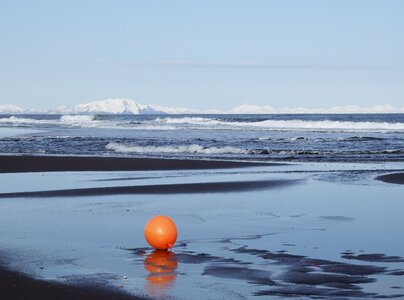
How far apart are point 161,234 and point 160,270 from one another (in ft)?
3.53

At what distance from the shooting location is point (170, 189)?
18.1m

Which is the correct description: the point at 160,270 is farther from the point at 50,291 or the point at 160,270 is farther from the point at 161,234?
the point at 50,291

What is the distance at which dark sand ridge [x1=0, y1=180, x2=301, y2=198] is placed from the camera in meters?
17.1

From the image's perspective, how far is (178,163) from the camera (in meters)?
27.0

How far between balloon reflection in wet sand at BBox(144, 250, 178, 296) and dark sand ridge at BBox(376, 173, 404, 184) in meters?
11.0

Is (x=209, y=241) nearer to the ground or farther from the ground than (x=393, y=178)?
nearer to the ground

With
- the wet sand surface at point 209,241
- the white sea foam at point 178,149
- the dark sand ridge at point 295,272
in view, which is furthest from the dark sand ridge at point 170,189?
the white sea foam at point 178,149

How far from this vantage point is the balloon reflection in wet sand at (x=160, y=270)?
8062 millimetres

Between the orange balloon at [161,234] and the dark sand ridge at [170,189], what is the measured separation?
6899mm

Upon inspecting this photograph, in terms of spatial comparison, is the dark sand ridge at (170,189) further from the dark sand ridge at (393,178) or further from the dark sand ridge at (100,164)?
the dark sand ridge at (100,164)

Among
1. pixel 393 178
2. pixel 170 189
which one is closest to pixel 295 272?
pixel 170 189

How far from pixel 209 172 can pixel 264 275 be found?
14.7 metres

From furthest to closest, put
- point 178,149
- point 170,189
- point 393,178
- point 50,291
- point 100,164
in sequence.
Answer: point 178,149 < point 100,164 < point 393,178 < point 170,189 < point 50,291

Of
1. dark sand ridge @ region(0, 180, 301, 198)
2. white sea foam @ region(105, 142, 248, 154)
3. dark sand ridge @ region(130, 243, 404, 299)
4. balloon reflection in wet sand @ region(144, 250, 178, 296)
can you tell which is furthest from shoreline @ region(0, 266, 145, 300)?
white sea foam @ region(105, 142, 248, 154)
